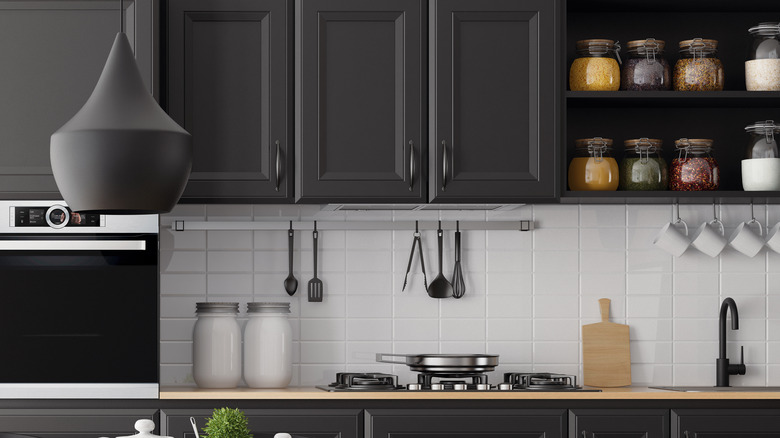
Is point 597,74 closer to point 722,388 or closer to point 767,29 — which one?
point 767,29

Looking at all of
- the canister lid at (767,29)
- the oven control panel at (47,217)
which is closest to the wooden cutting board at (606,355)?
the canister lid at (767,29)

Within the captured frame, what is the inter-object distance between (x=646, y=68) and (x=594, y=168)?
41 centimetres

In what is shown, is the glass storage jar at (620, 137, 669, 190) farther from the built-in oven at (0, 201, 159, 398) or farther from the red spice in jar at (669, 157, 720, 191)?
the built-in oven at (0, 201, 159, 398)

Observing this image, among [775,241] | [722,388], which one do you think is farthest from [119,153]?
[775,241]

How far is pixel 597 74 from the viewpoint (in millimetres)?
3422

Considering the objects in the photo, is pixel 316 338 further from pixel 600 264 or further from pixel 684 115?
pixel 684 115

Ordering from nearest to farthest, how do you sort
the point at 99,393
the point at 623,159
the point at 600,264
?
the point at 99,393, the point at 623,159, the point at 600,264

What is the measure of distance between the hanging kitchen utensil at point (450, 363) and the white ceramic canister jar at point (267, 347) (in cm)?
43

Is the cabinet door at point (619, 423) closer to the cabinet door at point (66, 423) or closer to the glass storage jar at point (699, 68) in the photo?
the glass storage jar at point (699, 68)

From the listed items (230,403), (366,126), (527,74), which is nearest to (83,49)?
(366,126)

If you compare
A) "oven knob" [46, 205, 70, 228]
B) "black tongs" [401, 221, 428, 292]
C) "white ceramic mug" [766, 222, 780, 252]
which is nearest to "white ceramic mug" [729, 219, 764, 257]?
"white ceramic mug" [766, 222, 780, 252]

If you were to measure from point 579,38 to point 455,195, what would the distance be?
36.4 inches

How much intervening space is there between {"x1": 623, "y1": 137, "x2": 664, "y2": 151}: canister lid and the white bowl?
0.33 metres

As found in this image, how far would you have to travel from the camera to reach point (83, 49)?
3232 mm
